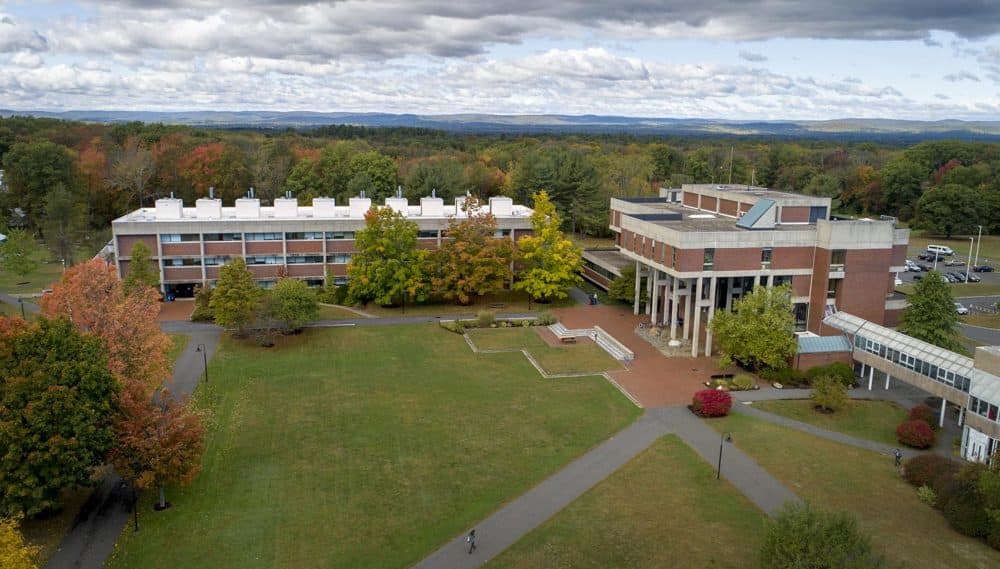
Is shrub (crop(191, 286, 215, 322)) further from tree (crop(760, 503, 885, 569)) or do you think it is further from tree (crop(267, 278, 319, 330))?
tree (crop(760, 503, 885, 569))

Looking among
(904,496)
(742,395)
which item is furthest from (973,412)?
(742,395)

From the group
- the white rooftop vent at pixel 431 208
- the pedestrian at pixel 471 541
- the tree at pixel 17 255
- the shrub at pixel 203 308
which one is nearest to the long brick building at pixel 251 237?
the white rooftop vent at pixel 431 208

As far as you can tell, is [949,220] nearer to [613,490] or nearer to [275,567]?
[613,490]

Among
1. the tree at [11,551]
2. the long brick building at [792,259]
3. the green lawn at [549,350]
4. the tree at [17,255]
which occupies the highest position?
the long brick building at [792,259]

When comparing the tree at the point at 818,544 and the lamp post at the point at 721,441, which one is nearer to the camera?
the tree at the point at 818,544

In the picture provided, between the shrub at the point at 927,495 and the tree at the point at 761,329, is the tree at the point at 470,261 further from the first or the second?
the shrub at the point at 927,495

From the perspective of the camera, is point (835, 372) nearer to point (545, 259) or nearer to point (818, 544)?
point (818, 544)
